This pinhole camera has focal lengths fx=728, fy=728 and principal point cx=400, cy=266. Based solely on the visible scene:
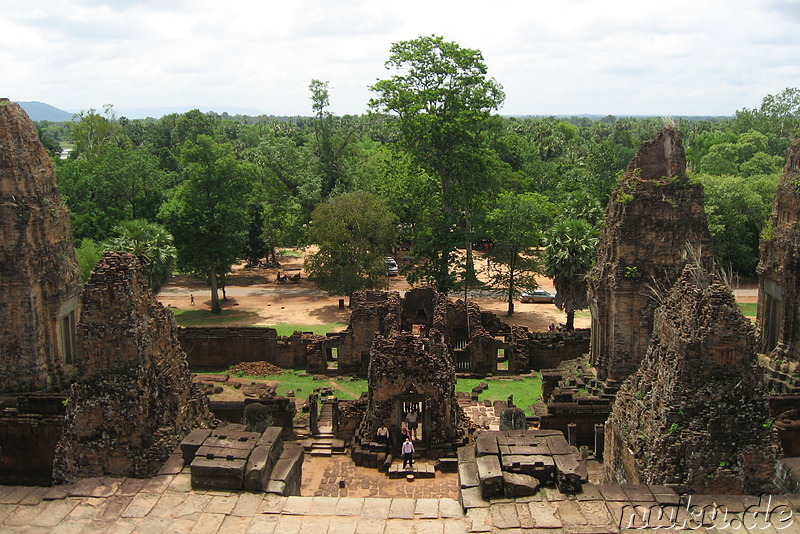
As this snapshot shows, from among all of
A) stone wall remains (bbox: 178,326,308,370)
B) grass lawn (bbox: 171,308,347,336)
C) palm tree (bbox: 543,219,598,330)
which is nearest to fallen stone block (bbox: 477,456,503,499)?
stone wall remains (bbox: 178,326,308,370)

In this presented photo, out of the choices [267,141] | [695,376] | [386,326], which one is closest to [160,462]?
[695,376]

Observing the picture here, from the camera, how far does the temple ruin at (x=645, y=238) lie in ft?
69.1

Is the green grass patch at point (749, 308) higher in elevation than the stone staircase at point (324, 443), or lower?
higher

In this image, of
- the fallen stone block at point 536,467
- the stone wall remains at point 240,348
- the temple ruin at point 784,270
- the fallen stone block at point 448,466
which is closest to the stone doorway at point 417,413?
the fallen stone block at point 448,466

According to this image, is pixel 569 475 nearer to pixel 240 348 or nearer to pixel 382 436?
pixel 382 436

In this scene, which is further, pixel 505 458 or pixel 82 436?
pixel 82 436

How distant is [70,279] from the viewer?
22391mm

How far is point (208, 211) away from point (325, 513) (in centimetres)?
2932

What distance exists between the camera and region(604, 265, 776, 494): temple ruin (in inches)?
478

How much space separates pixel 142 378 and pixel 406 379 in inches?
324

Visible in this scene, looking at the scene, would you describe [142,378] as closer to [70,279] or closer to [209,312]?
[70,279]

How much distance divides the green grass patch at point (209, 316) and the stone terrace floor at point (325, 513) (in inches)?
1051

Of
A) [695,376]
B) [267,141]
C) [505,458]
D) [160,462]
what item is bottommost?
[160,462]

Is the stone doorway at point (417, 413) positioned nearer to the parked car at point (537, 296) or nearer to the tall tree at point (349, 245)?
the tall tree at point (349, 245)
